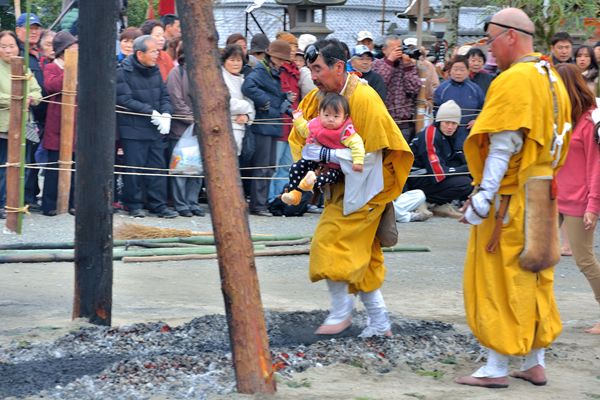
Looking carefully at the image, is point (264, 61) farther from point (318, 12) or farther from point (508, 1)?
point (318, 12)

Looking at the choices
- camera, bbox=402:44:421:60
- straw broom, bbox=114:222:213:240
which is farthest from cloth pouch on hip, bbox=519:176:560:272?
camera, bbox=402:44:421:60

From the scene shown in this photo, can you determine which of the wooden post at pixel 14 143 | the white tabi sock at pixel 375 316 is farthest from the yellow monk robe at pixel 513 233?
the wooden post at pixel 14 143

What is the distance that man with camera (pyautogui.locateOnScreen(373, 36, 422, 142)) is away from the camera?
13352 millimetres

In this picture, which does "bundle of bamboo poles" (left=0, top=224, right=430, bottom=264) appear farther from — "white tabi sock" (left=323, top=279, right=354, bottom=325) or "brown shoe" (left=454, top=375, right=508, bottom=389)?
"brown shoe" (left=454, top=375, right=508, bottom=389)

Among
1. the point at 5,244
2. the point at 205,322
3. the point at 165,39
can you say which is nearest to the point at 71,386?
the point at 205,322

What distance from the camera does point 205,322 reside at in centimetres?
724

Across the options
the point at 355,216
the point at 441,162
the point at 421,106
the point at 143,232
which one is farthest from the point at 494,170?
the point at 421,106

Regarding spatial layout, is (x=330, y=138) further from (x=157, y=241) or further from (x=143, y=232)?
(x=143, y=232)

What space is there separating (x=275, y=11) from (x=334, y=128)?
1872 centimetres

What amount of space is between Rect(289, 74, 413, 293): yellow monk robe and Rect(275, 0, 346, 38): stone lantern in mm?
11213

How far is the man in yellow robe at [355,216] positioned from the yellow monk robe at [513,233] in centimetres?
90

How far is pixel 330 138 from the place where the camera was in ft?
22.7

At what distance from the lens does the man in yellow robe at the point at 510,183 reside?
19.6 feet

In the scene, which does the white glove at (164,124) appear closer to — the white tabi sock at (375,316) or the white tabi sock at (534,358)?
the white tabi sock at (375,316)
